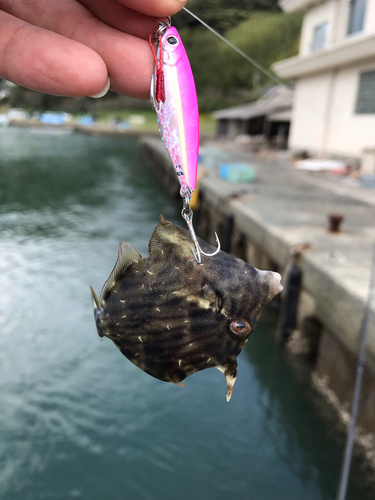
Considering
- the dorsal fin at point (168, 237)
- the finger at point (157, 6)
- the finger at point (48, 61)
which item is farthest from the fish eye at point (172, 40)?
the dorsal fin at point (168, 237)

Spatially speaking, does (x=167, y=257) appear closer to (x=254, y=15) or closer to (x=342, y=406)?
(x=342, y=406)

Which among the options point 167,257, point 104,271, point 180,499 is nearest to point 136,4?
point 167,257

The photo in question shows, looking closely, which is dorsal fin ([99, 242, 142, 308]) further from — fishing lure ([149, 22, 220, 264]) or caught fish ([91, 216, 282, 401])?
fishing lure ([149, 22, 220, 264])

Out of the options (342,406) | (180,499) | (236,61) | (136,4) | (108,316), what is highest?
(236,61)

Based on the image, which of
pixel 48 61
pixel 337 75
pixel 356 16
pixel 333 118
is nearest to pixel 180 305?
pixel 48 61

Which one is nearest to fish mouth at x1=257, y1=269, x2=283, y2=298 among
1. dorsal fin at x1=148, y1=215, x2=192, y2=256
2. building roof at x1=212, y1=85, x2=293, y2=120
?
dorsal fin at x1=148, y1=215, x2=192, y2=256

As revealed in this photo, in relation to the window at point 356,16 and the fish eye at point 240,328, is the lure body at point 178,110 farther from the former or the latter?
the window at point 356,16
